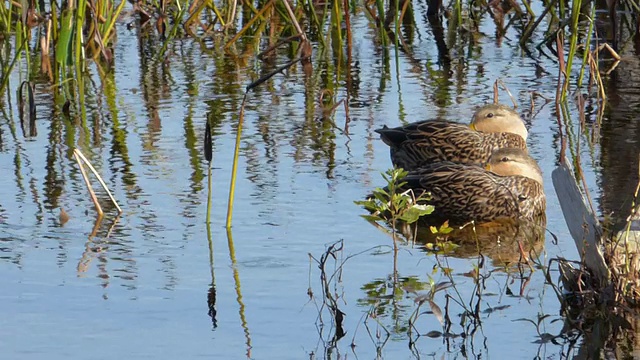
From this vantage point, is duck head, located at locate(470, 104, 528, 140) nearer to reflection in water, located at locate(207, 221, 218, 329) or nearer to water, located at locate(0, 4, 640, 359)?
water, located at locate(0, 4, 640, 359)

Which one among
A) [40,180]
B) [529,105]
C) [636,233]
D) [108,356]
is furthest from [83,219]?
[529,105]

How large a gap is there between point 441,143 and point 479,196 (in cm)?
121

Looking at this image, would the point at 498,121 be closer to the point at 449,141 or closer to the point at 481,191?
the point at 449,141

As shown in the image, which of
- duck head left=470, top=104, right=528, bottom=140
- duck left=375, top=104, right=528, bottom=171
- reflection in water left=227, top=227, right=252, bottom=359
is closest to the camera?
reflection in water left=227, top=227, right=252, bottom=359

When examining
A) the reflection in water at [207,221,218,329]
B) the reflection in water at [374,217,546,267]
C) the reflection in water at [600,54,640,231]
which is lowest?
the reflection in water at [374,217,546,267]

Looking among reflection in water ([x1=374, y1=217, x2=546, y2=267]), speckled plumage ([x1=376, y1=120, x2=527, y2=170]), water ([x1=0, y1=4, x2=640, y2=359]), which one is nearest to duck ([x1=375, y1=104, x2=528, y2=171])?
speckled plumage ([x1=376, y1=120, x2=527, y2=170])

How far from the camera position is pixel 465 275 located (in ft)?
22.1

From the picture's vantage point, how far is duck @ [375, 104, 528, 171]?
9836 mm

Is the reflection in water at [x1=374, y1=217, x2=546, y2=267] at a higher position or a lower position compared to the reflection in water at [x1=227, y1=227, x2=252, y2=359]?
lower

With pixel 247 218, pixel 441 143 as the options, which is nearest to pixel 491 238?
pixel 247 218

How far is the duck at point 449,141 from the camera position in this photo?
984 cm

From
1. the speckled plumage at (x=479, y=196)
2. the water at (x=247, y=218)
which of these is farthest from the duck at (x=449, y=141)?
the speckled plumage at (x=479, y=196)

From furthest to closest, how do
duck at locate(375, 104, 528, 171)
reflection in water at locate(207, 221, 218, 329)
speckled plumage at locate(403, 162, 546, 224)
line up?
1. duck at locate(375, 104, 528, 171)
2. speckled plumage at locate(403, 162, 546, 224)
3. reflection in water at locate(207, 221, 218, 329)

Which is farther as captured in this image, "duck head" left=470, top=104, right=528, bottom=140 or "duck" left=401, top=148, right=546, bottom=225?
"duck head" left=470, top=104, right=528, bottom=140
